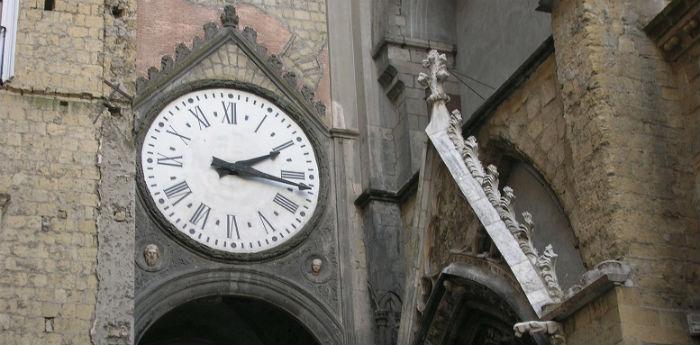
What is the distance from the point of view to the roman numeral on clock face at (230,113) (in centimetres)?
1162

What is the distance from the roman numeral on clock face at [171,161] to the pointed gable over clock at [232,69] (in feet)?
1.98

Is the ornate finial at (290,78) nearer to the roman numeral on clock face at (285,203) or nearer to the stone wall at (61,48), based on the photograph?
the roman numeral on clock face at (285,203)

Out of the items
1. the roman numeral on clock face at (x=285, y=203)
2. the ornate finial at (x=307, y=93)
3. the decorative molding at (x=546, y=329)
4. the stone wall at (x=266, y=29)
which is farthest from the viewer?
the ornate finial at (x=307, y=93)

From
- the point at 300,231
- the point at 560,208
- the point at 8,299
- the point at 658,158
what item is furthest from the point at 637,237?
the point at 8,299

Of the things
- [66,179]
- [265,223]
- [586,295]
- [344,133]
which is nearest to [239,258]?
[265,223]

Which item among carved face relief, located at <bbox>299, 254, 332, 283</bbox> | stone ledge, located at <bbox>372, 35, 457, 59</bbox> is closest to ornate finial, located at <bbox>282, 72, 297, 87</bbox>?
stone ledge, located at <bbox>372, 35, 457, 59</bbox>

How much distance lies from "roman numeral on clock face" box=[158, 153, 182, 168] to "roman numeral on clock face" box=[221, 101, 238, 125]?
568 millimetres

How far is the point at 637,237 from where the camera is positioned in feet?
27.6

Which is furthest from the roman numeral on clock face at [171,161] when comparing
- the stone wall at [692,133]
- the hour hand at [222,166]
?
the stone wall at [692,133]

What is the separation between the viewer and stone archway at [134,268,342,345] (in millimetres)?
10820

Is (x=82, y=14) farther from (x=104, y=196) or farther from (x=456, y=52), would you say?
(x=456, y=52)

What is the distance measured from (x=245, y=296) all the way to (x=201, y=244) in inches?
21.7

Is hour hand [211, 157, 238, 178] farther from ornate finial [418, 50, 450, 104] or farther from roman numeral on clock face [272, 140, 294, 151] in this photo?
ornate finial [418, 50, 450, 104]

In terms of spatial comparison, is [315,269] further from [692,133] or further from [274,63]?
[692,133]
